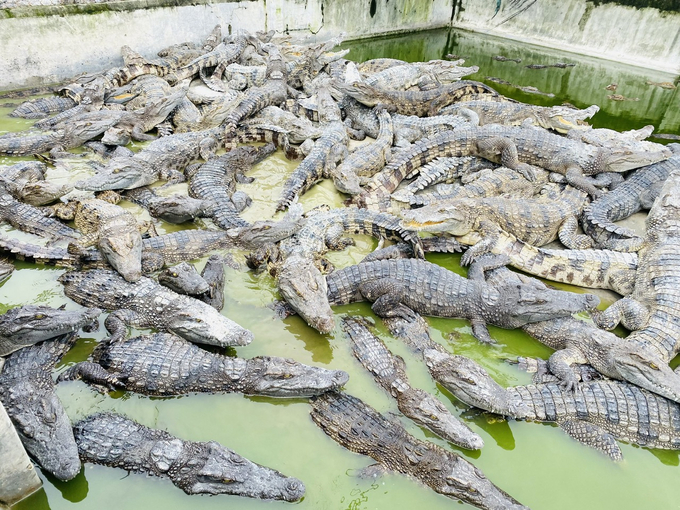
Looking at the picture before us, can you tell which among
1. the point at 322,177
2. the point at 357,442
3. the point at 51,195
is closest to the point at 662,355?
the point at 357,442

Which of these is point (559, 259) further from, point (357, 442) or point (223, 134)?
point (223, 134)

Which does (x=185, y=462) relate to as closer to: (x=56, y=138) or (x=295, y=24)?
(x=56, y=138)

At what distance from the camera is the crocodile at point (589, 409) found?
3.31 meters

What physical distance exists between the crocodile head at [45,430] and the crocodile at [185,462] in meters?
0.11

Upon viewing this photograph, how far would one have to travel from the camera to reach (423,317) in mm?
4344

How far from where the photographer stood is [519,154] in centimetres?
654

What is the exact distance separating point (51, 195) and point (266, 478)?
189 inches

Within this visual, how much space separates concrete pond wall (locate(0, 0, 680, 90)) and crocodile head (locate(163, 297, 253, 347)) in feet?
26.3

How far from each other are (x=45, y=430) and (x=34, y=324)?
0.98m

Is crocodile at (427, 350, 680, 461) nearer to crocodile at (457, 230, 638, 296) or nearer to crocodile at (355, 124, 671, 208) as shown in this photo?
crocodile at (457, 230, 638, 296)

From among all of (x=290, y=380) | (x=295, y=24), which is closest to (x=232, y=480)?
(x=290, y=380)

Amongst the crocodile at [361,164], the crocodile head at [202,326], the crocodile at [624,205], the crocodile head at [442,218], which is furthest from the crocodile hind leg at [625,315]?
the crocodile head at [202,326]

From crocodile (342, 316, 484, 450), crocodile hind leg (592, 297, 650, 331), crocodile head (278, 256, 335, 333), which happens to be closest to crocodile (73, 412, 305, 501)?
crocodile (342, 316, 484, 450)

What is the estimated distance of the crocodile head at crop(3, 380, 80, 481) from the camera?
2742 mm
